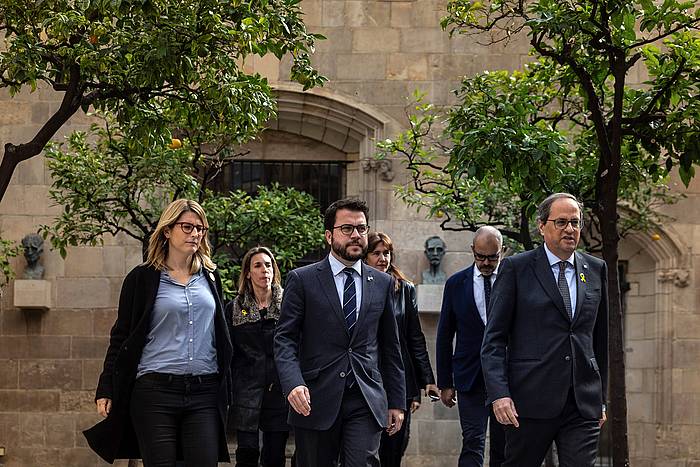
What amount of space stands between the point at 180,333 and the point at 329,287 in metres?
0.91

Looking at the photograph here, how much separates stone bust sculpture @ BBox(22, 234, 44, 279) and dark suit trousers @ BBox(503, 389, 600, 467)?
1048 centimetres

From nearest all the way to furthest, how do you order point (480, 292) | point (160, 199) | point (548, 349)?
point (548, 349)
point (480, 292)
point (160, 199)

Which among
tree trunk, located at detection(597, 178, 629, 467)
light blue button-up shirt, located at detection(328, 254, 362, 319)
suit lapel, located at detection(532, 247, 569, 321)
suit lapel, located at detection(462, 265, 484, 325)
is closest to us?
suit lapel, located at detection(532, 247, 569, 321)

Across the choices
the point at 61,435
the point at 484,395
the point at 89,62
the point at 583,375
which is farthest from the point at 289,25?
the point at 61,435

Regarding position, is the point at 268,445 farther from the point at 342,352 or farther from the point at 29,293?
the point at 29,293

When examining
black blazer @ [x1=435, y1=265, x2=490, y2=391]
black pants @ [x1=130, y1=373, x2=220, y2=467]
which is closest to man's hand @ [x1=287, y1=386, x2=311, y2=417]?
black pants @ [x1=130, y1=373, x2=220, y2=467]

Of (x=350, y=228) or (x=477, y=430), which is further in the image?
(x=477, y=430)

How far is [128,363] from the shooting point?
26.2 ft

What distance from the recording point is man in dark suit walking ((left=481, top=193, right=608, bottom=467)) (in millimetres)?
7656

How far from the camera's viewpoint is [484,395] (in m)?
10.4

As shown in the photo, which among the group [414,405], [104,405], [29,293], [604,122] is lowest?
[414,405]

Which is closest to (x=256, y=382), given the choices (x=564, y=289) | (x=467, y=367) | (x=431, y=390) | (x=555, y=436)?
(x=431, y=390)

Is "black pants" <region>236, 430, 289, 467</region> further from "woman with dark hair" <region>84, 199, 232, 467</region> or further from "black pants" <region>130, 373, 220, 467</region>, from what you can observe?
"black pants" <region>130, 373, 220, 467</region>

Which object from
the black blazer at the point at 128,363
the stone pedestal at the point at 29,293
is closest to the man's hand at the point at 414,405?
the black blazer at the point at 128,363
